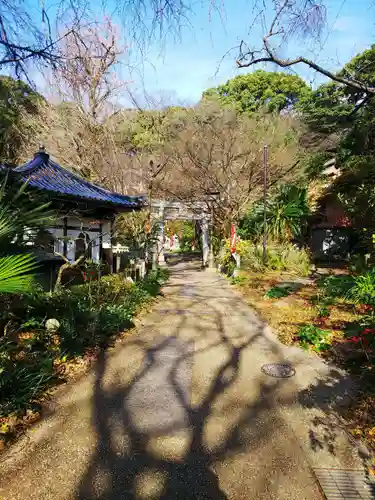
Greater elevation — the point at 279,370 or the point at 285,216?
the point at 285,216

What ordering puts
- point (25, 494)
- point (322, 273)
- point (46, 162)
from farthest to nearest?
point (322, 273), point (46, 162), point (25, 494)

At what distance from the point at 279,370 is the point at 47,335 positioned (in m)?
3.27

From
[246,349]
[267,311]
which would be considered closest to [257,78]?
[267,311]

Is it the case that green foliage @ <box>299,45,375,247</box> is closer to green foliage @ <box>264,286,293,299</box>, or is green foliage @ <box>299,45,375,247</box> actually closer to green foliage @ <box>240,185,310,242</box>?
green foliage @ <box>240,185,310,242</box>

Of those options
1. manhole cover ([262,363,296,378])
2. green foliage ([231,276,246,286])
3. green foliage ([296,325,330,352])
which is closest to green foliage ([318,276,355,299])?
green foliage ([296,325,330,352])

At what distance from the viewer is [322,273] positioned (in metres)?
11.1

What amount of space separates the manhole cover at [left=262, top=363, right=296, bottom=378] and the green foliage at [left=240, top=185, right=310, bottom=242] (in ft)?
33.8

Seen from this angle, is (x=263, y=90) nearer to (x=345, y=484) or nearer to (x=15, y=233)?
(x=15, y=233)

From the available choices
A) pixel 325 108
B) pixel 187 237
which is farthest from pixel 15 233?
pixel 187 237

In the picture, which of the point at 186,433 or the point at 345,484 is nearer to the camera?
the point at 345,484

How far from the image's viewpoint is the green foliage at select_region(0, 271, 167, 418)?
2977 mm

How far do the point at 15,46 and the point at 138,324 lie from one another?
15.2ft

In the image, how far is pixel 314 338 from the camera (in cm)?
485

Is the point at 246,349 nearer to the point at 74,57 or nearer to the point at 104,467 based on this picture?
the point at 104,467
